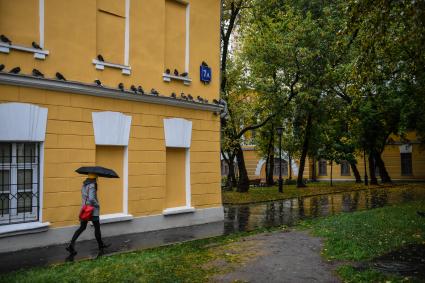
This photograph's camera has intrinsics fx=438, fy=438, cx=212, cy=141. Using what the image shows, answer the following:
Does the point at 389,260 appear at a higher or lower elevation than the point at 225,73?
lower

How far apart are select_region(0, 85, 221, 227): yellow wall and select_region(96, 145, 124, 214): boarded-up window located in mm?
262

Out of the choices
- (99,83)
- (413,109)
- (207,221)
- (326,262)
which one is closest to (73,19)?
(99,83)

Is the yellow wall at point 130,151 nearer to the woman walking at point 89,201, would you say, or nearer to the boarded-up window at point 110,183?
the boarded-up window at point 110,183

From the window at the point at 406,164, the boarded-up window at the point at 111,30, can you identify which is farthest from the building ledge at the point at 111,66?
the window at the point at 406,164

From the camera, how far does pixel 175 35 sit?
42.8ft

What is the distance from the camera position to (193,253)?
882 cm

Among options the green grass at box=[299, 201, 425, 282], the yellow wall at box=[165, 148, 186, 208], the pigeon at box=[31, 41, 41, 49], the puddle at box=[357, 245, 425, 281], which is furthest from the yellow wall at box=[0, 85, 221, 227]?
the puddle at box=[357, 245, 425, 281]

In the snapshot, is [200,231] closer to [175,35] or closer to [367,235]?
[367,235]

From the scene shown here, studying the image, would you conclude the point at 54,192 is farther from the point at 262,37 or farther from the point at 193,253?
the point at 262,37

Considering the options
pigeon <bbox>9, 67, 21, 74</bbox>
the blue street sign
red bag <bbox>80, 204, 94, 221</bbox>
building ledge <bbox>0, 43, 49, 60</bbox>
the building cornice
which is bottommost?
red bag <bbox>80, 204, 94, 221</bbox>

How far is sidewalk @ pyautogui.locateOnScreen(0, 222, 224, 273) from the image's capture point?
8316 millimetres

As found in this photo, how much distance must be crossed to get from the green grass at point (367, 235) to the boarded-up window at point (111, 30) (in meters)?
6.87

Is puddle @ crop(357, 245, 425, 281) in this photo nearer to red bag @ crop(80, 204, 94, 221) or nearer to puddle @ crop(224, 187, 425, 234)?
puddle @ crop(224, 187, 425, 234)

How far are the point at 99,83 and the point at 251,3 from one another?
48.5 feet
